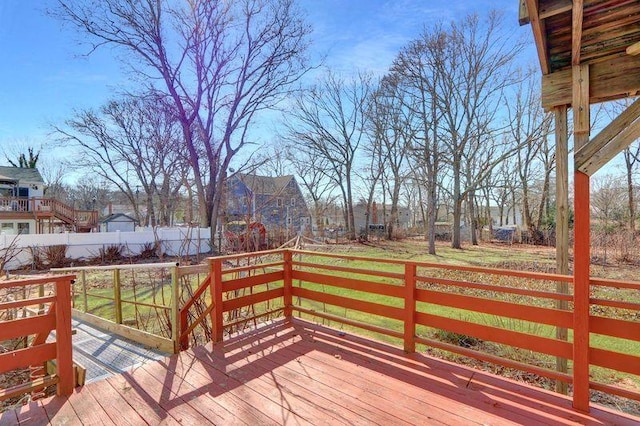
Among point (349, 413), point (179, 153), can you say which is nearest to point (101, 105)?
point (179, 153)

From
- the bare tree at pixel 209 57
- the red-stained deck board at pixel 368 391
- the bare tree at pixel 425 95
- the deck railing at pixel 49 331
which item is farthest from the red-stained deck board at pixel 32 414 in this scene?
the bare tree at pixel 425 95

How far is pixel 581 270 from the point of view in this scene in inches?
91.7

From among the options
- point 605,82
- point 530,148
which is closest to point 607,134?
point 605,82

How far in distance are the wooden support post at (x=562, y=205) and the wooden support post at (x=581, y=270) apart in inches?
16.0

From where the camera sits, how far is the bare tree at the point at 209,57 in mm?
13117

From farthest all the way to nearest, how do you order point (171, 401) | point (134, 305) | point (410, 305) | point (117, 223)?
point (117, 223) < point (134, 305) < point (410, 305) < point (171, 401)

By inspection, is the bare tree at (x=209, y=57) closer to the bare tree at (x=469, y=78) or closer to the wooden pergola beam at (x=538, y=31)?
the bare tree at (x=469, y=78)

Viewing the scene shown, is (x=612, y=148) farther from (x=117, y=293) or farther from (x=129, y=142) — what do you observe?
(x=129, y=142)

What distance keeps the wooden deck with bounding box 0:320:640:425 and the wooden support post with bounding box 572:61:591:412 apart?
0.21 m

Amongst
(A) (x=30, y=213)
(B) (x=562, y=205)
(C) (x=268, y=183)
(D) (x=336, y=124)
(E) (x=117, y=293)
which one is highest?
(D) (x=336, y=124)

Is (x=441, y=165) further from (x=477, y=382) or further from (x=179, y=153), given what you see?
(x=477, y=382)

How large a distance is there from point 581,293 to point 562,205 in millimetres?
804

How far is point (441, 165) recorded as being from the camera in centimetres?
1738

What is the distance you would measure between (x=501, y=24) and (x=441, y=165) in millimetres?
6824
